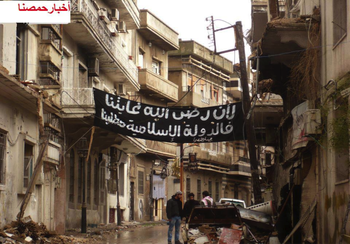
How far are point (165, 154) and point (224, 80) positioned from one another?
16.4 meters

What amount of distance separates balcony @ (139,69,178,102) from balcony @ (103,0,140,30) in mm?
5448

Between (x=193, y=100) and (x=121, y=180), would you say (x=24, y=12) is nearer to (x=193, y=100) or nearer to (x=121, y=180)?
(x=121, y=180)

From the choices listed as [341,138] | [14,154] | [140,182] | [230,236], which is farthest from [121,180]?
[341,138]

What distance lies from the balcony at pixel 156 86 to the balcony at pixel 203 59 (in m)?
6.78

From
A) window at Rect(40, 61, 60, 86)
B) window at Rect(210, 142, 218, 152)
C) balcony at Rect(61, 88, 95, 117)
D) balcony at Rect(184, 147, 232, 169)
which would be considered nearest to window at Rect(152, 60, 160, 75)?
balcony at Rect(184, 147, 232, 169)

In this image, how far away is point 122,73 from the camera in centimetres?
3294

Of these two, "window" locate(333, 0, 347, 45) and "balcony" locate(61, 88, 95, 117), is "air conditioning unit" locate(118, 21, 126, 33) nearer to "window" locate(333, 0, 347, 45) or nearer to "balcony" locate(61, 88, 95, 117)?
"balcony" locate(61, 88, 95, 117)

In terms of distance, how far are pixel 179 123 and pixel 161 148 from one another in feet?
77.6

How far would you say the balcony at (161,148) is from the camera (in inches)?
1665

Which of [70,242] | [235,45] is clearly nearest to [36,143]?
[70,242]

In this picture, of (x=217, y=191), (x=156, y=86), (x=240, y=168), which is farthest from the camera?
(x=240, y=168)

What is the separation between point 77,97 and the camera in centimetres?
2528

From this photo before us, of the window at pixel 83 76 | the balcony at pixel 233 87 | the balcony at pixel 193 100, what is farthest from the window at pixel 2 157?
the balcony at pixel 233 87

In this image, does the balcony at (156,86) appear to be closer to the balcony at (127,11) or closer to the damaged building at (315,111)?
the balcony at (127,11)
